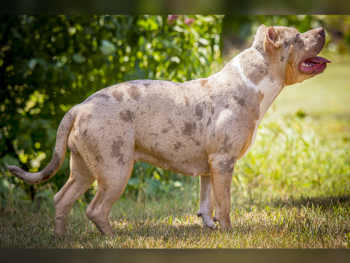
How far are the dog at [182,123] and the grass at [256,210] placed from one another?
316mm

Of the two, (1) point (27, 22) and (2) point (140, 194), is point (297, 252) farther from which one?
(1) point (27, 22)

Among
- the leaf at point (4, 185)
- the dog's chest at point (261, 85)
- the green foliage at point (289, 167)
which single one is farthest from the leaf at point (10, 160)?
the dog's chest at point (261, 85)

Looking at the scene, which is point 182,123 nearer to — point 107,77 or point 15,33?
point 107,77

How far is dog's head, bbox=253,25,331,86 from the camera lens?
3.26 meters

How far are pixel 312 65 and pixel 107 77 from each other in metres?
2.89

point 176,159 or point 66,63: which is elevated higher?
point 66,63

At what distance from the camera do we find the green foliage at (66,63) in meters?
4.67

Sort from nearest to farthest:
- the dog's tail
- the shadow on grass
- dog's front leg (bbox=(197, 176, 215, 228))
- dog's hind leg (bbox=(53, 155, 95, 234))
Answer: the dog's tail → dog's hind leg (bbox=(53, 155, 95, 234)) → dog's front leg (bbox=(197, 176, 215, 228)) → the shadow on grass

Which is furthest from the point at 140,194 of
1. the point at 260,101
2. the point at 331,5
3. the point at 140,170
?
the point at 331,5

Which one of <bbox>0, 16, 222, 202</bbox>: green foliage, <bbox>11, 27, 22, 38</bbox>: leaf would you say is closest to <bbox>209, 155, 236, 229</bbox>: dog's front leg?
<bbox>0, 16, 222, 202</bbox>: green foliage

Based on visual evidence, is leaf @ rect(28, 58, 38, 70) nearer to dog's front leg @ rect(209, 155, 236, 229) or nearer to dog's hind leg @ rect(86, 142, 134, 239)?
dog's hind leg @ rect(86, 142, 134, 239)

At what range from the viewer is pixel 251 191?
17.4ft

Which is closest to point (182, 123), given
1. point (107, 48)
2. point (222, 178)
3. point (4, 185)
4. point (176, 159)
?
point (176, 159)

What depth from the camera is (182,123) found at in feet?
10.6
